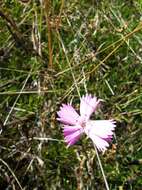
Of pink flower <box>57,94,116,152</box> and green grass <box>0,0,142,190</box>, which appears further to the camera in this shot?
green grass <box>0,0,142,190</box>

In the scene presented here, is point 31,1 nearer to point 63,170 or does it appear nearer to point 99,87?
point 99,87

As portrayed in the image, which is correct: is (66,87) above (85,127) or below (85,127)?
above

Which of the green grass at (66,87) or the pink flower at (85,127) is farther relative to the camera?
the green grass at (66,87)

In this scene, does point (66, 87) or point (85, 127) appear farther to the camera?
point (66, 87)
